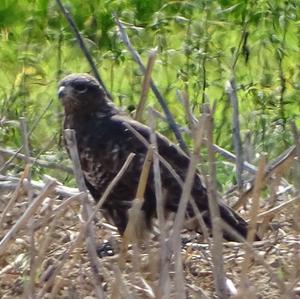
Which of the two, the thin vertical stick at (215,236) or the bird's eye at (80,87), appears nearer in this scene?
the thin vertical stick at (215,236)

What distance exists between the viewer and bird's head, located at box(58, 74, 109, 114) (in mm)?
6613

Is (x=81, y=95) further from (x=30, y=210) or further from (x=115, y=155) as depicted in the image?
(x=30, y=210)

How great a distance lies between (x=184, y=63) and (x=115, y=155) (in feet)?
6.22

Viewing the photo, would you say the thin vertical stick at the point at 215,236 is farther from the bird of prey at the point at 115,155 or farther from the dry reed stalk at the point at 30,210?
the bird of prey at the point at 115,155

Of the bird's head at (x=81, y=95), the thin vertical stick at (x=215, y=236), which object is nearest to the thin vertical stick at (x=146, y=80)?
the bird's head at (x=81, y=95)

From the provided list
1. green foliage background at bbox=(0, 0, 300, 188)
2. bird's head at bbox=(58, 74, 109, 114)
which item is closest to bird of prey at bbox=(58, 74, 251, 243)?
bird's head at bbox=(58, 74, 109, 114)

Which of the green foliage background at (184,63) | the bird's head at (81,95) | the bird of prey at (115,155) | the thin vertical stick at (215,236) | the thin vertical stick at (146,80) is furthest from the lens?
the green foliage background at (184,63)

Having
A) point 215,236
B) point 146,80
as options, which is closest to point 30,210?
point 215,236

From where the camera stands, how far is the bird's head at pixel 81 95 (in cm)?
661

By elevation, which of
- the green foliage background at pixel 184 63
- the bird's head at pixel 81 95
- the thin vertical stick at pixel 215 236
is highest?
the thin vertical stick at pixel 215 236

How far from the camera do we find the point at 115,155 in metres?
6.24

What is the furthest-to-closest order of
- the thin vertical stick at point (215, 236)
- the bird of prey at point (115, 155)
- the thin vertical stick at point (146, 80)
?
the bird of prey at point (115, 155) < the thin vertical stick at point (146, 80) < the thin vertical stick at point (215, 236)

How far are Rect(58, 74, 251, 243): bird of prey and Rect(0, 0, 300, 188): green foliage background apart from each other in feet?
1.72

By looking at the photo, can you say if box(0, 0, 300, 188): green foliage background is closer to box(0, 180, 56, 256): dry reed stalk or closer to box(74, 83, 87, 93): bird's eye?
box(74, 83, 87, 93): bird's eye
